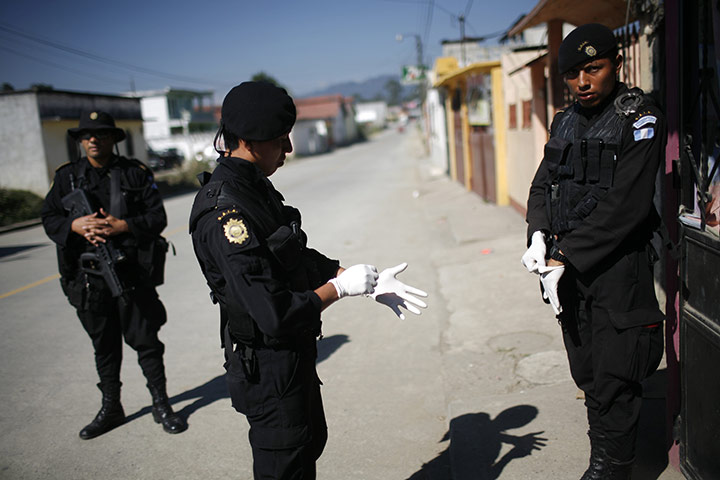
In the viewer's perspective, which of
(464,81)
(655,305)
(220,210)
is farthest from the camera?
(464,81)

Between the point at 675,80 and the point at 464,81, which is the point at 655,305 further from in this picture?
the point at 464,81

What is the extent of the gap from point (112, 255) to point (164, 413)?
1078 millimetres

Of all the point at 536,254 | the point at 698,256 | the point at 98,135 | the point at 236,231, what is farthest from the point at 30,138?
the point at 698,256

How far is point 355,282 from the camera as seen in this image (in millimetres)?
2051

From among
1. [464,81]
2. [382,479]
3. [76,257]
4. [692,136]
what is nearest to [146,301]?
[76,257]

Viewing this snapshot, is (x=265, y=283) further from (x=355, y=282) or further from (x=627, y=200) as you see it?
(x=627, y=200)

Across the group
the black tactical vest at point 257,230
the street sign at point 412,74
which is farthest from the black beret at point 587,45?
the street sign at point 412,74

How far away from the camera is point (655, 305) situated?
→ 7.73 feet

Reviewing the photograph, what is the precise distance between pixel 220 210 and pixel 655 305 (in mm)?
1739

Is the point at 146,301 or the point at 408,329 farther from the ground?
the point at 146,301

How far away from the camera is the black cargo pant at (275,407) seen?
2.05m

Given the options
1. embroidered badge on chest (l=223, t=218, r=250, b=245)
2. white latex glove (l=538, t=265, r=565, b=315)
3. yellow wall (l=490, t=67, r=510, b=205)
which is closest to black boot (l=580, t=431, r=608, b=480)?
white latex glove (l=538, t=265, r=565, b=315)

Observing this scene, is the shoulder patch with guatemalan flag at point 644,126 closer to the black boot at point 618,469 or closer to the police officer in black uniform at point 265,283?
the police officer in black uniform at point 265,283

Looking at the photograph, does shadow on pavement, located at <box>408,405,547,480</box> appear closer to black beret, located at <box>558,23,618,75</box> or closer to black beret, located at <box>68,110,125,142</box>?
black beret, located at <box>558,23,618,75</box>
